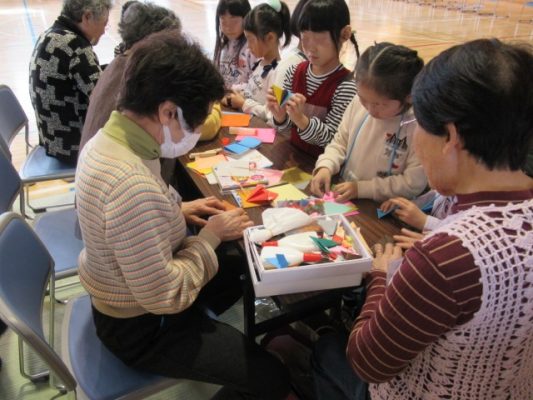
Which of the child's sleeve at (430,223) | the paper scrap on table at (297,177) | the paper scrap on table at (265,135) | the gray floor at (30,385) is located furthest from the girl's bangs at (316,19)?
the gray floor at (30,385)

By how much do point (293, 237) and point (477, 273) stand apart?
1.81 feet

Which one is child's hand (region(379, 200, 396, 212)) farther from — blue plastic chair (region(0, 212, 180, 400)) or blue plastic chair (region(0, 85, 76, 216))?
blue plastic chair (region(0, 85, 76, 216))

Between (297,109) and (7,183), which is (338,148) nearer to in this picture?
(297,109)

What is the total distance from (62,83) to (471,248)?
2342 mm

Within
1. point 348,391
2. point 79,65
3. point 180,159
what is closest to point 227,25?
point 79,65

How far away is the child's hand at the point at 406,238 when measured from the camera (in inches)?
46.2

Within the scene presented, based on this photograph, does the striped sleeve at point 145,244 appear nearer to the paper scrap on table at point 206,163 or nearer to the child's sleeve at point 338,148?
the paper scrap on table at point 206,163

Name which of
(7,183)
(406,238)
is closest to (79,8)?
(7,183)

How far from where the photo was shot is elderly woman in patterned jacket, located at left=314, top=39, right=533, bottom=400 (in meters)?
0.67

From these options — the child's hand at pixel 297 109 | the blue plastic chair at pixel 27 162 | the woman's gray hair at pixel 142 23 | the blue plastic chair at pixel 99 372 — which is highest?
the woman's gray hair at pixel 142 23

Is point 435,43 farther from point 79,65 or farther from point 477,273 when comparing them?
point 477,273

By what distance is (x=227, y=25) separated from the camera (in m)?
2.74

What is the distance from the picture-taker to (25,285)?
1.17 metres

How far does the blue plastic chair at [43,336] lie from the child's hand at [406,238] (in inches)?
31.0
